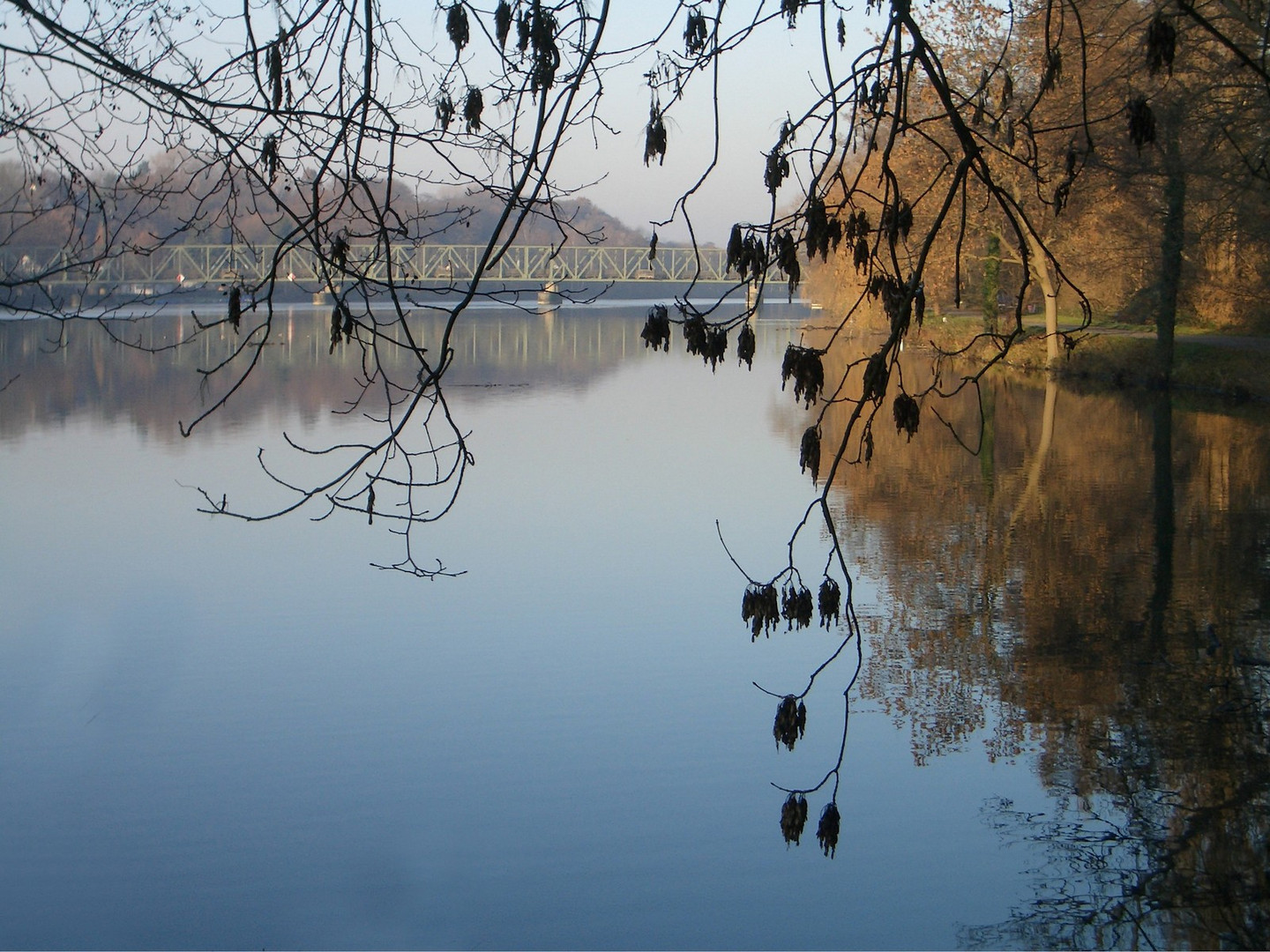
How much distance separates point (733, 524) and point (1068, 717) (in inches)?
246

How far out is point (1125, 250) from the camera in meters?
31.4

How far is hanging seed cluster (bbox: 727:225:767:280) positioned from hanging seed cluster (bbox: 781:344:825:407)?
11.2 inches

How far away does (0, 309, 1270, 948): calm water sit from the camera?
19.2 feet

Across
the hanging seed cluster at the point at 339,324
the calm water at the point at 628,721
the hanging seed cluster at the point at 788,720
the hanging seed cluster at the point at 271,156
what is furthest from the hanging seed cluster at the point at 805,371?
the calm water at the point at 628,721

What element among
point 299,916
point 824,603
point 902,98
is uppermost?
point 902,98

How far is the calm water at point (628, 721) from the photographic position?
19.2 ft

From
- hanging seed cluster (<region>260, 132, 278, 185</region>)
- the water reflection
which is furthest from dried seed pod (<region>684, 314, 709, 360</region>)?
the water reflection

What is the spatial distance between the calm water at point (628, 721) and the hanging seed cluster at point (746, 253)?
298cm

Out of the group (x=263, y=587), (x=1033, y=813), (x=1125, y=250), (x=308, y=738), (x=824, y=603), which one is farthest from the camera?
(x=1125, y=250)

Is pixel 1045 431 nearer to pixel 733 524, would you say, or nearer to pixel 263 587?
pixel 733 524

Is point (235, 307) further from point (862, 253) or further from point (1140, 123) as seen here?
point (1140, 123)

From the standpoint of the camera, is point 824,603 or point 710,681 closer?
point 824,603

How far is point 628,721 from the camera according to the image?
7938 mm

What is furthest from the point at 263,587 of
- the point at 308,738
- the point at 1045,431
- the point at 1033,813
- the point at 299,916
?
the point at 1045,431
